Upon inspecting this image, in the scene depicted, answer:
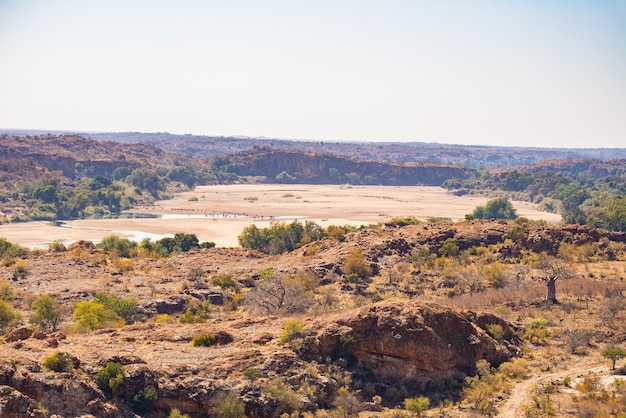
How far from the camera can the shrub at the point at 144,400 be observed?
20828 mm

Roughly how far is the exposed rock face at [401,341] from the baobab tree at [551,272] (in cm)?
1003

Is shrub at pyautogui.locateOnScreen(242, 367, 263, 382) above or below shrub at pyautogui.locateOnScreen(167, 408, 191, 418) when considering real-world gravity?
above

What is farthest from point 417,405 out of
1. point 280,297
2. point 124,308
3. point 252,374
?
point 124,308

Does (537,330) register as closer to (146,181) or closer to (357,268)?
(357,268)

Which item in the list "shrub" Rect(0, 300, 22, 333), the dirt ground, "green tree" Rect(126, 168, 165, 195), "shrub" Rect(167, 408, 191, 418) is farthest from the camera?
"green tree" Rect(126, 168, 165, 195)

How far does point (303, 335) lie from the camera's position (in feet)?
82.5

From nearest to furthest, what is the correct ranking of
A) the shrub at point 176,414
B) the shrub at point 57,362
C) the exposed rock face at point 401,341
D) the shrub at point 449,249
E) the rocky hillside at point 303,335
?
the shrub at point 176,414 → the shrub at point 57,362 → the rocky hillside at point 303,335 → the exposed rock face at point 401,341 → the shrub at point 449,249

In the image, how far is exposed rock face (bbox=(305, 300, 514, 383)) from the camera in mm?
24594

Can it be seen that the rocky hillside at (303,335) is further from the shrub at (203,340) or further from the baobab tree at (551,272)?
the baobab tree at (551,272)

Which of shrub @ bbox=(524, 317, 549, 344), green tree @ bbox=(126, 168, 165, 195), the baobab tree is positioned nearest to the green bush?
the baobab tree

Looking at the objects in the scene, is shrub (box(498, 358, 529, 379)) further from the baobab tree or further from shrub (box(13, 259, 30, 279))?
shrub (box(13, 259, 30, 279))

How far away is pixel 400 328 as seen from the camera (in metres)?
24.7

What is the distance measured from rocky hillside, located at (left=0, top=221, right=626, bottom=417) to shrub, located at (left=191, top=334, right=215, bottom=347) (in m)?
0.08

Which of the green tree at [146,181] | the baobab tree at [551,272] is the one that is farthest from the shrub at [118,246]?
the green tree at [146,181]
